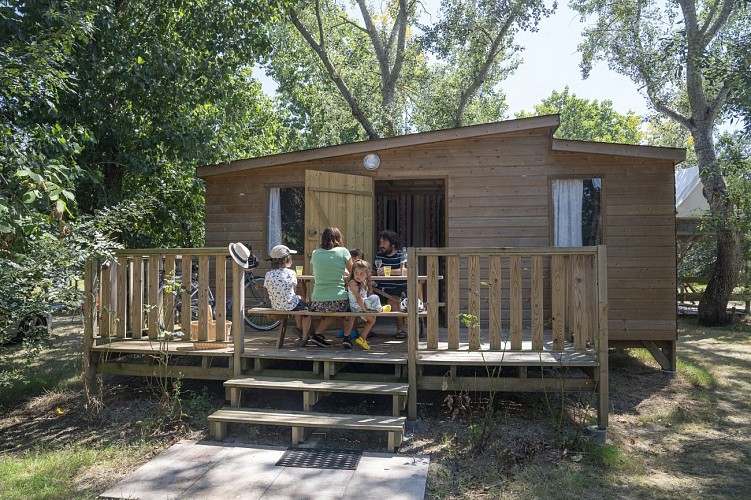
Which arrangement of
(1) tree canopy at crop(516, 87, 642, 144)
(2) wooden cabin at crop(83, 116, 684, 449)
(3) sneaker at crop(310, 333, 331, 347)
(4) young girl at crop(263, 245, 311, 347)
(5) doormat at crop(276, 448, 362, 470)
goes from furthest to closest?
(1) tree canopy at crop(516, 87, 642, 144) → (3) sneaker at crop(310, 333, 331, 347) → (4) young girl at crop(263, 245, 311, 347) → (2) wooden cabin at crop(83, 116, 684, 449) → (5) doormat at crop(276, 448, 362, 470)

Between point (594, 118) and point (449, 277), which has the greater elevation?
point (594, 118)

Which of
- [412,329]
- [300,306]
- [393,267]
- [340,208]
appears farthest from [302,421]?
[340,208]

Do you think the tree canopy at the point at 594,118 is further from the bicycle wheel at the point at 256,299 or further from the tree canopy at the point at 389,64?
the bicycle wheel at the point at 256,299

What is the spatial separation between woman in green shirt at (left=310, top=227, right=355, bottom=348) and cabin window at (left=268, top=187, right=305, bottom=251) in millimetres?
2752

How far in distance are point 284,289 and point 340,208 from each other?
2261 millimetres

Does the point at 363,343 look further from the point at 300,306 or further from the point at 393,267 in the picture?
the point at 393,267

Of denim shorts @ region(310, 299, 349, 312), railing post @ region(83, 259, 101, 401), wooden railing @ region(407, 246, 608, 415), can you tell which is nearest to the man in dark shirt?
denim shorts @ region(310, 299, 349, 312)

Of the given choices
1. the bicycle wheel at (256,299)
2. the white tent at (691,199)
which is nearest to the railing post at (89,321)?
the bicycle wheel at (256,299)

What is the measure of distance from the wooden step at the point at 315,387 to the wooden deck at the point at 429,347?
0.04ft

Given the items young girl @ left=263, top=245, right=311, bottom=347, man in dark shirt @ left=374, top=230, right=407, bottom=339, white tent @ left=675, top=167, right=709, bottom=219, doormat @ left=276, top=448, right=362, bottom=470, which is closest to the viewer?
doormat @ left=276, top=448, right=362, bottom=470

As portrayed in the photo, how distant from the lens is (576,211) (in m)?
7.91

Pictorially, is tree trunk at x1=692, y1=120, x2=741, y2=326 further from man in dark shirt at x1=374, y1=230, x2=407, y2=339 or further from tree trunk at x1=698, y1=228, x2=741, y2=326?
man in dark shirt at x1=374, y1=230, x2=407, y2=339

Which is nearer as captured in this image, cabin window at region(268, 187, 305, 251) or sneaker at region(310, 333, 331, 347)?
sneaker at region(310, 333, 331, 347)

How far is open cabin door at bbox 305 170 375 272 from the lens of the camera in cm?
763
